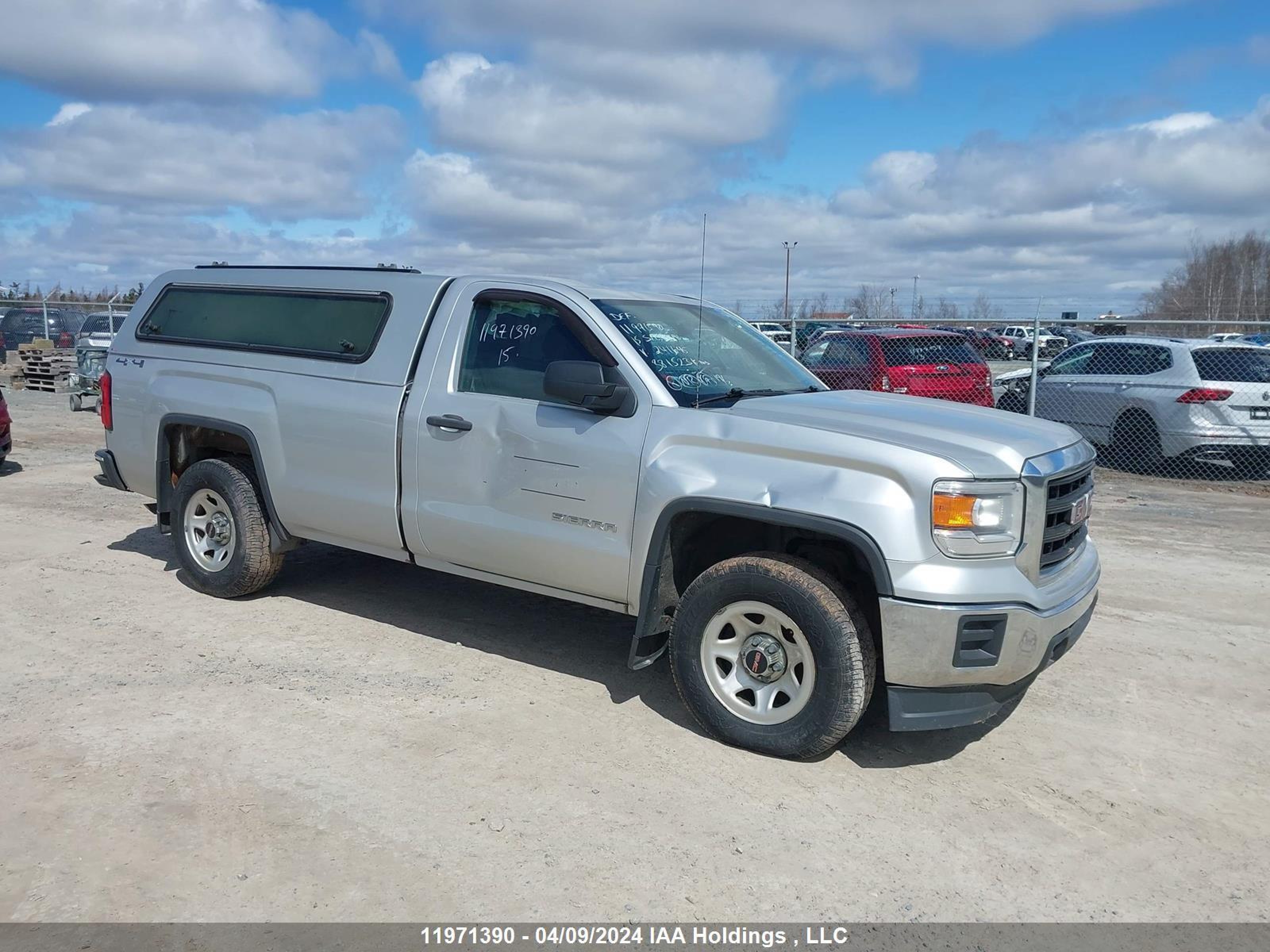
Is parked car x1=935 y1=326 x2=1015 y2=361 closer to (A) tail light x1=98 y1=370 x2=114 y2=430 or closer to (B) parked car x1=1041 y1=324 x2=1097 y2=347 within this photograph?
(B) parked car x1=1041 y1=324 x2=1097 y2=347

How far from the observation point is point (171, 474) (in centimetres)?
664

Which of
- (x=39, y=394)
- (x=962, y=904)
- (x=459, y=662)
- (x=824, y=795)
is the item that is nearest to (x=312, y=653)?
(x=459, y=662)

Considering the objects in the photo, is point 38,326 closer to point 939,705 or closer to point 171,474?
point 171,474

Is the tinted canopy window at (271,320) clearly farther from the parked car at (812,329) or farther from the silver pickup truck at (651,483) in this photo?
the parked car at (812,329)

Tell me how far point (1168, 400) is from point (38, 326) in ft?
83.3

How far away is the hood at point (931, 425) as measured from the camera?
4.11m

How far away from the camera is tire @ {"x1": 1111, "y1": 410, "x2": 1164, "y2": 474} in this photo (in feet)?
39.7

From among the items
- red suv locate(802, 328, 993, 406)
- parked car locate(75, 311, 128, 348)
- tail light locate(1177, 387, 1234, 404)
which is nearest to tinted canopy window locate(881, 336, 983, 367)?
red suv locate(802, 328, 993, 406)

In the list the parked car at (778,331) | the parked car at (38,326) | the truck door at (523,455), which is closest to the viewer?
the truck door at (523,455)

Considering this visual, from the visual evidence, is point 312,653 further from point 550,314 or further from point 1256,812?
point 1256,812

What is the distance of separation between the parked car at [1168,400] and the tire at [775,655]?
9.15m

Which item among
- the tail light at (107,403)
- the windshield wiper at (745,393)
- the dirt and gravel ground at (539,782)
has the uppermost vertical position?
the windshield wiper at (745,393)

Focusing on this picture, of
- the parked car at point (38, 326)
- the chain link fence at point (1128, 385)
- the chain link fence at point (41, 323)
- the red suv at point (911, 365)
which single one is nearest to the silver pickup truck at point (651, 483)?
the red suv at point (911, 365)

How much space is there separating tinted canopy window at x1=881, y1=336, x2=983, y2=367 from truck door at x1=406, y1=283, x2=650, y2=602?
7921mm
